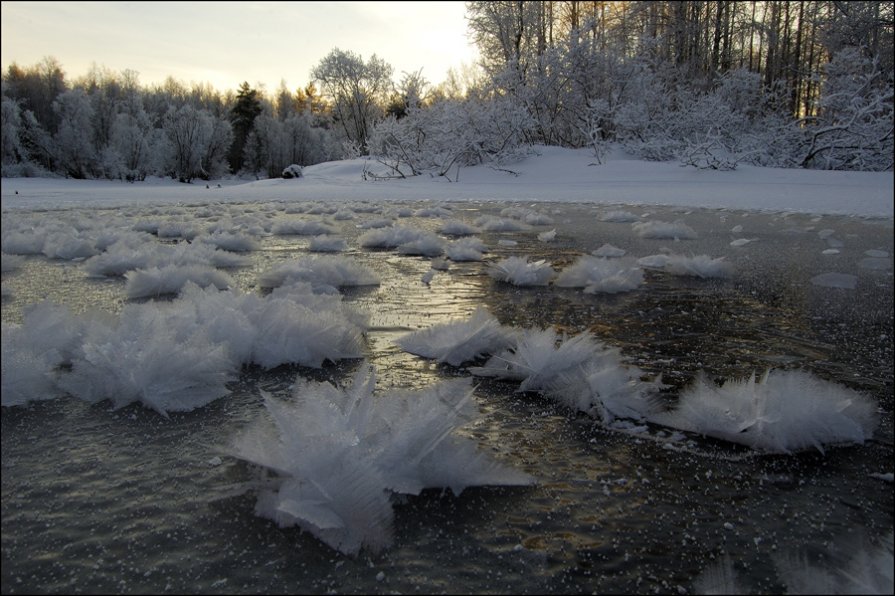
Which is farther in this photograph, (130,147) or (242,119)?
(242,119)

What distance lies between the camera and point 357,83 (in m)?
31.7

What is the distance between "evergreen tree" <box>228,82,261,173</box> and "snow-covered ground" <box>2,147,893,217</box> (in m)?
29.2

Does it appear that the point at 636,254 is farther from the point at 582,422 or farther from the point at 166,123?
the point at 166,123

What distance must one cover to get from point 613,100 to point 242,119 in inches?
1433

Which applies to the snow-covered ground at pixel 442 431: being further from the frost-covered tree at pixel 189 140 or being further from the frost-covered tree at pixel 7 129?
the frost-covered tree at pixel 189 140

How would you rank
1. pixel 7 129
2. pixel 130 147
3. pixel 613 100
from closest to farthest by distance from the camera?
1. pixel 7 129
2. pixel 613 100
3. pixel 130 147

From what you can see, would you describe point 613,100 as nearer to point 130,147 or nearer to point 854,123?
point 854,123

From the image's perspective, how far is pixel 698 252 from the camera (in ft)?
17.9

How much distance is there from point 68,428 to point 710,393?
77.2 inches

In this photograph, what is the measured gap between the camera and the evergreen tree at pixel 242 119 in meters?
46.0

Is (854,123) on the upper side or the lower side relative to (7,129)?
upper

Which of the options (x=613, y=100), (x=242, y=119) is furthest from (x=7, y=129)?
(x=242, y=119)

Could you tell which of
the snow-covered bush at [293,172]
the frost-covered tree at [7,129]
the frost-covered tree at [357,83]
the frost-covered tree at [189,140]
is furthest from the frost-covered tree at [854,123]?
the frost-covered tree at [189,140]

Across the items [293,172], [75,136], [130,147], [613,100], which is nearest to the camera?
[75,136]
